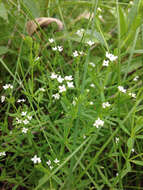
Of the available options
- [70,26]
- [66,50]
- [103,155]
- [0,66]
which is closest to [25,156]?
[103,155]


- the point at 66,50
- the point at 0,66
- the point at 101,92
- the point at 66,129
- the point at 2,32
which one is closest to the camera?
the point at 66,129

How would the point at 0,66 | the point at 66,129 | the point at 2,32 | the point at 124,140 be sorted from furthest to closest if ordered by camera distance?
the point at 2,32
the point at 0,66
the point at 124,140
the point at 66,129

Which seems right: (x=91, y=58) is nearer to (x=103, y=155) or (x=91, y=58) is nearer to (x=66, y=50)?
(x=66, y=50)

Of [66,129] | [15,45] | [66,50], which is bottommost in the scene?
[66,129]

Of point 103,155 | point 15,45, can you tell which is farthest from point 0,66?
point 103,155

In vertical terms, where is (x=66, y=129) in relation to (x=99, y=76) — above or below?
below

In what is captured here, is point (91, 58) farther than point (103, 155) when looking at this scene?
Yes

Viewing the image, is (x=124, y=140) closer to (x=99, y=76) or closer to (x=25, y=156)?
(x=99, y=76)

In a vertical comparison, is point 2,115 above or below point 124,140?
above

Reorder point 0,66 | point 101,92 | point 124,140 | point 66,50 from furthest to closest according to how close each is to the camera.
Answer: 1. point 66,50
2. point 0,66
3. point 124,140
4. point 101,92
